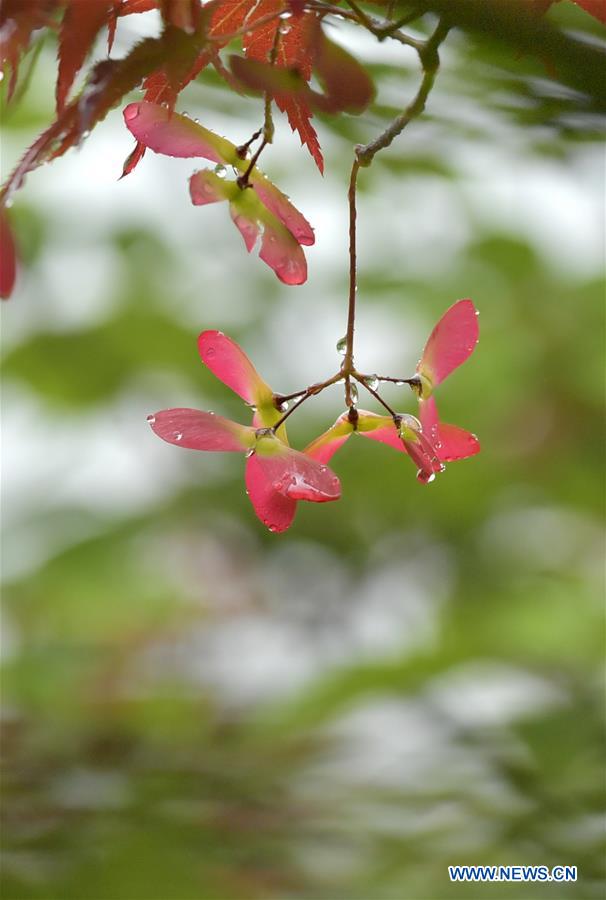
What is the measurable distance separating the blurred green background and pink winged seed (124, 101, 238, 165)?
0.59 metres

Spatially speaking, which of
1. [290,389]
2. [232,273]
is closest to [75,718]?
[290,389]

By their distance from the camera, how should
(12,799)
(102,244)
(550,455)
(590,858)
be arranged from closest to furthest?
(590,858), (12,799), (550,455), (102,244)

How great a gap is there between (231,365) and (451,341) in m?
0.09

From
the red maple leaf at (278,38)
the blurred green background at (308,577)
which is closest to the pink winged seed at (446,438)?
the red maple leaf at (278,38)

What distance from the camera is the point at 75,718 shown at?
4.18 ft

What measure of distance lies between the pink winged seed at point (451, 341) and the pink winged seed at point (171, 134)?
11cm

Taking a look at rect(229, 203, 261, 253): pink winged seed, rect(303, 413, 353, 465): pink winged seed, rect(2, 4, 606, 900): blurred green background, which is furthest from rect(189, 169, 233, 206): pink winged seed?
rect(2, 4, 606, 900): blurred green background

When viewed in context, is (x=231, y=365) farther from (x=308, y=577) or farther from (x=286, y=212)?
(x=308, y=577)

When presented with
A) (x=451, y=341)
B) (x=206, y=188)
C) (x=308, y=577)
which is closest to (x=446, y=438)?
(x=451, y=341)

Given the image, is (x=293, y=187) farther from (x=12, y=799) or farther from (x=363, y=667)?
(x=12, y=799)

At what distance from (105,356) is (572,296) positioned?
594 millimetres

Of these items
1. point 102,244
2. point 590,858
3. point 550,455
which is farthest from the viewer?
point 102,244

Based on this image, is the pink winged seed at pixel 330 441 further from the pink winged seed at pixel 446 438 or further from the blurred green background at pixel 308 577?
the blurred green background at pixel 308 577

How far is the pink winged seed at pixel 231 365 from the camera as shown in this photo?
43 centimetres
